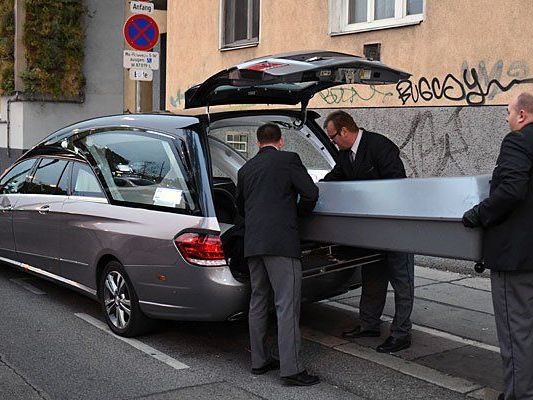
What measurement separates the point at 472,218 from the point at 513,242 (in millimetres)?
264

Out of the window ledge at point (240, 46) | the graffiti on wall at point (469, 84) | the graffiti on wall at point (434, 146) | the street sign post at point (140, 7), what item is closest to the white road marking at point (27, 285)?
the street sign post at point (140, 7)

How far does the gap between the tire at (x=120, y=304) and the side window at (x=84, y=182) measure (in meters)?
0.68

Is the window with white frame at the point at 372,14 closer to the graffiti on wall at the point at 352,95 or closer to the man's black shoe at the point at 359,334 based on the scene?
the graffiti on wall at the point at 352,95

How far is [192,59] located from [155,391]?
912cm

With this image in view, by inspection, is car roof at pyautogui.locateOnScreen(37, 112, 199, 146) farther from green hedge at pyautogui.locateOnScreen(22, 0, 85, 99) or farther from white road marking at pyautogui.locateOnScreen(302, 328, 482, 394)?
green hedge at pyautogui.locateOnScreen(22, 0, 85, 99)

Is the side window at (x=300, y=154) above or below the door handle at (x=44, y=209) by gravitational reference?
above

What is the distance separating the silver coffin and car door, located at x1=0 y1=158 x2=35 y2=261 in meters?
3.73

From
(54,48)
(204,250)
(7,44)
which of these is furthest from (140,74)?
(7,44)

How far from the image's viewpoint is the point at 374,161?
5324 mm

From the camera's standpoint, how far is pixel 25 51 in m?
16.7

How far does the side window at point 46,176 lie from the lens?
6684mm

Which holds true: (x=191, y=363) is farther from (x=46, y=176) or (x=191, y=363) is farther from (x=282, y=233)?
(x=46, y=176)

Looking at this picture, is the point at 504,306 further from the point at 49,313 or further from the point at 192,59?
the point at 192,59

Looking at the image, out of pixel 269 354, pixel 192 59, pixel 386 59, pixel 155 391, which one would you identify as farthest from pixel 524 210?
pixel 192 59
